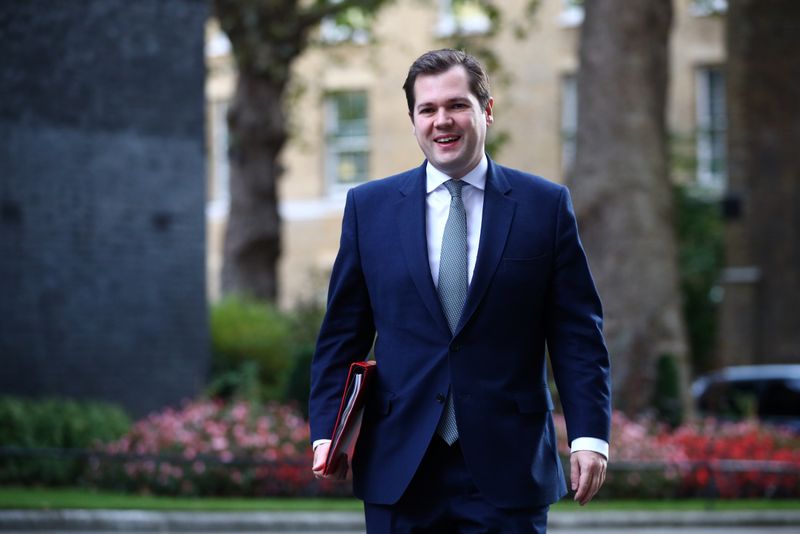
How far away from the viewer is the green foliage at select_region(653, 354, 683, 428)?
18.7 meters

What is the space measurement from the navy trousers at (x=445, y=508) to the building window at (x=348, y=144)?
112 ft

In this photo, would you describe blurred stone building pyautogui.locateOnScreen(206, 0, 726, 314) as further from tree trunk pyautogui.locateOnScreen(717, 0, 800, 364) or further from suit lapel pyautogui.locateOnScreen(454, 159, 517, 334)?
suit lapel pyautogui.locateOnScreen(454, 159, 517, 334)

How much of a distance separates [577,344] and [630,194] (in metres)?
14.4

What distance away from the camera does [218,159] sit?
4062 cm

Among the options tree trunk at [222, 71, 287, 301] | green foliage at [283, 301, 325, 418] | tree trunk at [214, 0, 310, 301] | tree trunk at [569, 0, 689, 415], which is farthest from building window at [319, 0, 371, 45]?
tree trunk at [569, 0, 689, 415]

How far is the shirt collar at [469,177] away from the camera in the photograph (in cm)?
472

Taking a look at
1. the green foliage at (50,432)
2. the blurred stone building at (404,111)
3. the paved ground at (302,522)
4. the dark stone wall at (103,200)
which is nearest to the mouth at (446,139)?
the paved ground at (302,522)

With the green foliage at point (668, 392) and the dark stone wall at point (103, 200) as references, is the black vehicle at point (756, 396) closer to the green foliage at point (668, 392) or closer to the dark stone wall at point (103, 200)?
the green foliage at point (668, 392)

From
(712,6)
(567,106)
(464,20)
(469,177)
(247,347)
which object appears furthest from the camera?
(464,20)

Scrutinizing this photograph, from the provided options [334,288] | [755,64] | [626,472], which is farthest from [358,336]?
[755,64]

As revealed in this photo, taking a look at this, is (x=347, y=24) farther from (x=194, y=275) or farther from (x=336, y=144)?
(x=336, y=144)

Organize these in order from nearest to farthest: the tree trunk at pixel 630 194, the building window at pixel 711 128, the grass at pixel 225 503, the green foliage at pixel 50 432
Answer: the grass at pixel 225 503
the green foliage at pixel 50 432
the tree trunk at pixel 630 194
the building window at pixel 711 128

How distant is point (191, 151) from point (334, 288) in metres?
14.0

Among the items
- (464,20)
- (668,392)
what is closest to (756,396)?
(668,392)
